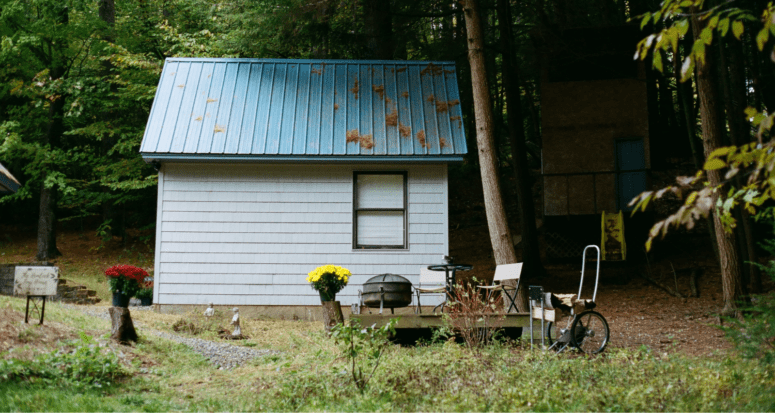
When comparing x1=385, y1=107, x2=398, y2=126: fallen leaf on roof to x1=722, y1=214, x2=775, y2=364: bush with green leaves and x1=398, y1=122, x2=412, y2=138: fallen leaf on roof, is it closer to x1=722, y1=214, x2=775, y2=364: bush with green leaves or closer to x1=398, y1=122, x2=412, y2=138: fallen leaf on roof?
x1=398, y1=122, x2=412, y2=138: fallen leaf on roof

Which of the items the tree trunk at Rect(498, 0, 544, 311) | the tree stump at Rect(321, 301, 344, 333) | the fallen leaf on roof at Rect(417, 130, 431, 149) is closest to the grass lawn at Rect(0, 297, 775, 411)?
the tree stump at Rect(321, 301, 344, 333)

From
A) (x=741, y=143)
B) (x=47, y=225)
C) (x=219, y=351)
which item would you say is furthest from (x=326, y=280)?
(x=47, y=225)

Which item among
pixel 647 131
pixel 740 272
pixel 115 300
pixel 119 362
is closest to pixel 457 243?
pixel 647 131

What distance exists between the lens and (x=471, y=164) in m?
24.4

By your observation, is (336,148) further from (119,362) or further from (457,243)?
(457,243)

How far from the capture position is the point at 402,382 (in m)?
5.30

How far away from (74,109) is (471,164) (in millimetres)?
14481

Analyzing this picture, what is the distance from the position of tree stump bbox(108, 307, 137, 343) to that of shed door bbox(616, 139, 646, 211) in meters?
11.2

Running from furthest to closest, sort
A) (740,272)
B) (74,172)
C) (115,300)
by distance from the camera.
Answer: (74,172)
(740,272)
(115,300)

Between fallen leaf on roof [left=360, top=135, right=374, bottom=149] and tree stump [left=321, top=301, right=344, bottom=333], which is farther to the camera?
fallen leaf on roof [left=360, top=135, right=374, bottom=149]

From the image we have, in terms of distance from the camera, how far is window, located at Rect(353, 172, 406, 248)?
10.4 meters

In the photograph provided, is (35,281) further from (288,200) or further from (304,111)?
(304,111)

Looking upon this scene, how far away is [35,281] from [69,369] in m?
1.89

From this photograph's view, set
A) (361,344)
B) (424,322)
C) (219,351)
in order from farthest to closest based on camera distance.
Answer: (219,351) < (424,322) < (361,344)
